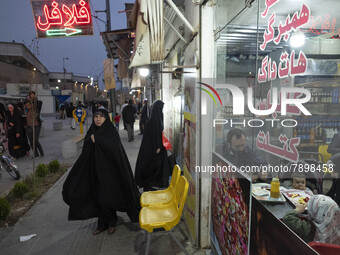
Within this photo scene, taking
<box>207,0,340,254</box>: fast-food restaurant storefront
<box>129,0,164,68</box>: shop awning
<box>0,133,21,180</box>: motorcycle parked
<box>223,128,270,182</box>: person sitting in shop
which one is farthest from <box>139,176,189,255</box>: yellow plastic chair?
<box>0,133,21,180</box>: motorcycle parked

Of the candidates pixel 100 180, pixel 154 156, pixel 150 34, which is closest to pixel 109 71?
pixel 154 156

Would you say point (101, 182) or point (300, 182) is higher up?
point (300, 182)

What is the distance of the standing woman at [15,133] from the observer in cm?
798

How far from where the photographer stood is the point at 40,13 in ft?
22.9

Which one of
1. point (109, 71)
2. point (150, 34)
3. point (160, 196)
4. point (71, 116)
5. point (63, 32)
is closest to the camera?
point (150, 34)

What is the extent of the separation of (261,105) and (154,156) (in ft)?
8.55

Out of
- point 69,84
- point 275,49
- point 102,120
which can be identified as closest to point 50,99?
point 69,84

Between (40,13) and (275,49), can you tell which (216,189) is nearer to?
(275,49)

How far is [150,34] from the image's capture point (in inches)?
121

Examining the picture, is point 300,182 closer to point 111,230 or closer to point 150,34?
point 150,34

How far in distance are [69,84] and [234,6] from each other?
1890 inches

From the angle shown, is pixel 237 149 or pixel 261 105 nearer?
pixel 261 105

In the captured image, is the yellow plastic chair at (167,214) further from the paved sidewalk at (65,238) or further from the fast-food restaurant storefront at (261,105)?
the paved sidewalk at (65,238)

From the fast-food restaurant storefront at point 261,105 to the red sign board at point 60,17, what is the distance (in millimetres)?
5380
